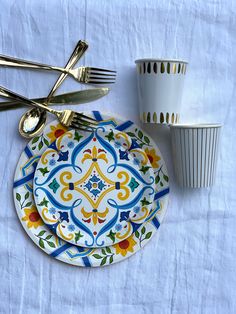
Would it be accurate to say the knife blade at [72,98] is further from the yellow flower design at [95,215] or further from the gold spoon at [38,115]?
the yellow flower design at [95,215]

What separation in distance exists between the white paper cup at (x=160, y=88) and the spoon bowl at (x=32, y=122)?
15cm

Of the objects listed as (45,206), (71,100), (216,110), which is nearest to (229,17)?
(216,110)

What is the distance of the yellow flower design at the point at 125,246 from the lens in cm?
75

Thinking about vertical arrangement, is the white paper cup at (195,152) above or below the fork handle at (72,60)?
below

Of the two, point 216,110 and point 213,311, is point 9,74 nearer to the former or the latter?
point 216,110

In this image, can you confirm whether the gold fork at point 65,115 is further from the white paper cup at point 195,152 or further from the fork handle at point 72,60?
the white paper cup at point 195,152

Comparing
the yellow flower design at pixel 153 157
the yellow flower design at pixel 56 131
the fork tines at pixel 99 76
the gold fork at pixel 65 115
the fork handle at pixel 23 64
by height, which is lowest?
the yellow flower design at pixel 153 157

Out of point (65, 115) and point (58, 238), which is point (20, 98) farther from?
point (58, 238)

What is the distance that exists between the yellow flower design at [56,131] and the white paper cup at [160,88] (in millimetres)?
126

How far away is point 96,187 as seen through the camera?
75 centimetres

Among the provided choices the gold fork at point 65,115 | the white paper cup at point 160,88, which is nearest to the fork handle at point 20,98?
the gold fork at point 65,115

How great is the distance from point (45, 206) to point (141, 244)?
16 cm

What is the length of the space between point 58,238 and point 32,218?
2.0 inches

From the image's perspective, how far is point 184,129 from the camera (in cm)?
68
